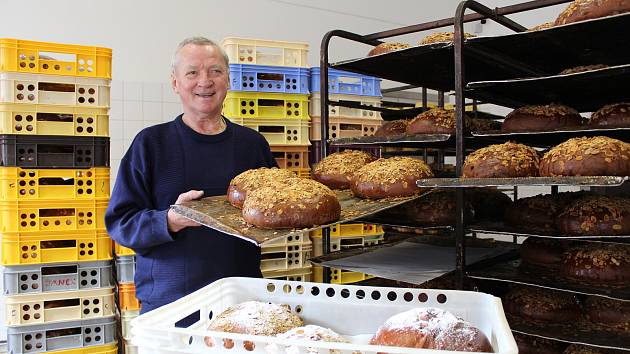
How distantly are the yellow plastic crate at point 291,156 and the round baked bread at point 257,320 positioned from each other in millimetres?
2051

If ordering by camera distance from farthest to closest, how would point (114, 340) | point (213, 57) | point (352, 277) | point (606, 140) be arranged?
1. point (352, 277)
2. point (114, 340)
3. point (213, 57)
4. point (606, 140)

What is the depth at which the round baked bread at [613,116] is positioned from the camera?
1827 millimetres

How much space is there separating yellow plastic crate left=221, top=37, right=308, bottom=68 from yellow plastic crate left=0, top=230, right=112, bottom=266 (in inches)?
49.0

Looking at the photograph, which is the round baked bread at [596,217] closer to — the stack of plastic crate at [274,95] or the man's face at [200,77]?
the man's face at [200,77]

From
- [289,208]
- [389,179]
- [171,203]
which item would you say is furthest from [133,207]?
[389,179]

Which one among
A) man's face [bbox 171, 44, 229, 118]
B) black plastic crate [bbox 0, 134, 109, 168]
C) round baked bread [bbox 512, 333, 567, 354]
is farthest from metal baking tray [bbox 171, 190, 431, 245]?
black plastic crate [bbox 0, 134, 109, 168]

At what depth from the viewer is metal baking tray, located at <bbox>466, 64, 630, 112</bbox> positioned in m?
1.62

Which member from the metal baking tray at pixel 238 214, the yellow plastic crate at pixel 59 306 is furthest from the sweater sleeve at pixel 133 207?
the yellow plastic crate at pixel 59 306

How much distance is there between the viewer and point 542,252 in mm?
2105

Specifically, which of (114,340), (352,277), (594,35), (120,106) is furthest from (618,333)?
(120,106)

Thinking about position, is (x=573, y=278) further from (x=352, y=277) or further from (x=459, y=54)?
(x=352, y=277)

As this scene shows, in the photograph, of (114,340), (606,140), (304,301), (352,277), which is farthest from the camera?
(352,277)

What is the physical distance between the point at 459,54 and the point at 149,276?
1.33 metres

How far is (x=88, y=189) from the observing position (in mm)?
2801
